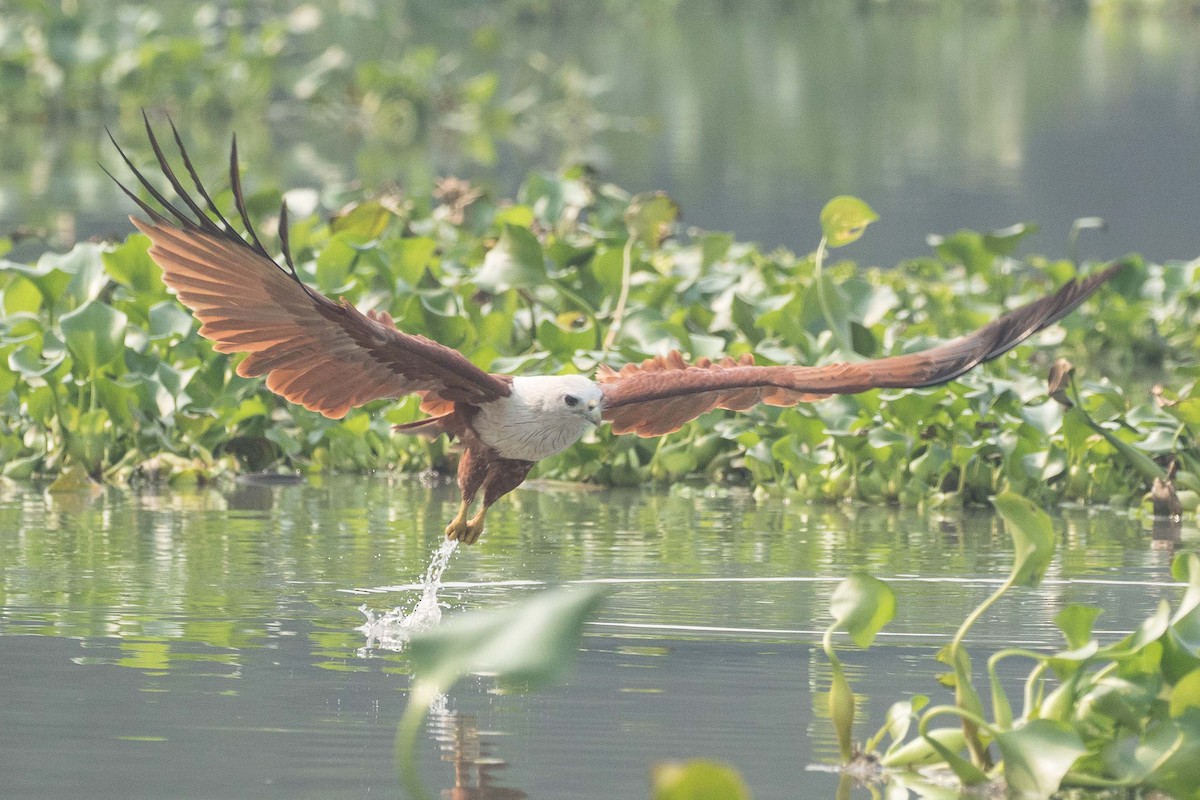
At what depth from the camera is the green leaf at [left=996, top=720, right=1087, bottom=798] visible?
425cm

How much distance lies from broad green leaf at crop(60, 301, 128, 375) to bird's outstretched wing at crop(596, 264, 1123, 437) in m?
2.73

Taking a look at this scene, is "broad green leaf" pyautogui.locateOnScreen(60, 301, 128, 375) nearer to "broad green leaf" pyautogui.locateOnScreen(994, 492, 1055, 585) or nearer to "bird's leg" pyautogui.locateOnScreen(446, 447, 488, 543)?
"bird's leg" pyautogui.locateOnScreen(446, 447, 488, 543)

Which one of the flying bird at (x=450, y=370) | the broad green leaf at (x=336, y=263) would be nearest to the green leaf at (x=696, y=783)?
the flying bird at (x=450, y=370)

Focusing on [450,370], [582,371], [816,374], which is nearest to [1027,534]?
[816,374]

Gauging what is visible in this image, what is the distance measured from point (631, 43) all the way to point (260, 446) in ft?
108

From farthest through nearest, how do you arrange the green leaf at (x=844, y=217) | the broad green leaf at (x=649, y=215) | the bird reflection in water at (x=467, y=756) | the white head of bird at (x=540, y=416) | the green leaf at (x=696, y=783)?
the broad green leaf at (x=649, y=215) → the green leaf at (x=844, y=217) → the white head of bird at (x=540, y=416) → the bird reflection in water at (x=467, y=756) → the green leaf at (x=696, y=783)

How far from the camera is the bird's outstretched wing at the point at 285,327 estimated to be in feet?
17.1

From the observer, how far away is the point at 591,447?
28.5 feet

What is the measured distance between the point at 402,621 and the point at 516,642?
3041 mm

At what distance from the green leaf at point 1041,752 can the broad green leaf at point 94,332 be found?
4.67 meters

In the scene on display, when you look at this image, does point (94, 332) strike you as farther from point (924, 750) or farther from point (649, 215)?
point (924, 750)

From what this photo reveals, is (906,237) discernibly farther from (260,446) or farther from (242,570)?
(242,570)

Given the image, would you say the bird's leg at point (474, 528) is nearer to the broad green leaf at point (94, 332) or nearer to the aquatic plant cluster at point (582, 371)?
the aquatic plant cluster at point (582, 371)

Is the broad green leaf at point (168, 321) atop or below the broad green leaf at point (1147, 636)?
atop
